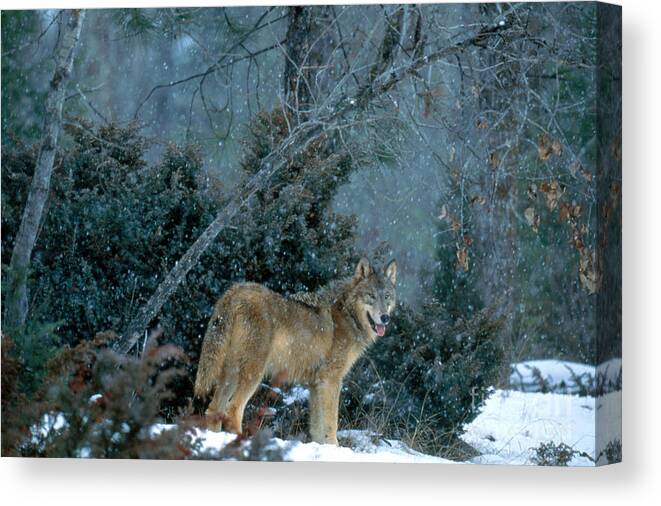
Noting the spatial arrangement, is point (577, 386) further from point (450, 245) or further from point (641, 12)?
point (641, 12)

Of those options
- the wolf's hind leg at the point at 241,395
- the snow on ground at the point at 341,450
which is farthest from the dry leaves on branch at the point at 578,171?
the wolf's hind leg at the point at 241,395

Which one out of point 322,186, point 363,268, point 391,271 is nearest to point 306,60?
point 322,186

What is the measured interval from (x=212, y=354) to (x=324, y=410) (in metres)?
1.06

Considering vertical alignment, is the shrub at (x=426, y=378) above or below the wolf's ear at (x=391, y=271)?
below

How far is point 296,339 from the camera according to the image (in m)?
10.7

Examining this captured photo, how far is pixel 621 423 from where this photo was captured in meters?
10.4

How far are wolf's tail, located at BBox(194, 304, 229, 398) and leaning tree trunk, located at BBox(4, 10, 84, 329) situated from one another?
1.62 meters

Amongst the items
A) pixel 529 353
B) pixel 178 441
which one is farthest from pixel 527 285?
pixel 178 441

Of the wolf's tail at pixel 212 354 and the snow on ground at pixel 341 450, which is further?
the wolf's tail at pixel 212 354

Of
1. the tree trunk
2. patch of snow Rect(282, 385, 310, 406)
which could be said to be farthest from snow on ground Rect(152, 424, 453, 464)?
the tree trunk

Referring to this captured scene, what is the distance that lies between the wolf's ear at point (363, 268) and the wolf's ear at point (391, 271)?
14 cm

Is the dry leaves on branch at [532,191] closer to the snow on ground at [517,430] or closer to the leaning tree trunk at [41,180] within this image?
the snow on ground at [517,430]

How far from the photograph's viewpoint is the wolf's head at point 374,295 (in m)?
10.6

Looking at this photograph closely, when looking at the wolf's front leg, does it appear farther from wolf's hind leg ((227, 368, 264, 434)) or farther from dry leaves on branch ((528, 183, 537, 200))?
dry leaves on branch ((528, 183, 537, 200))
